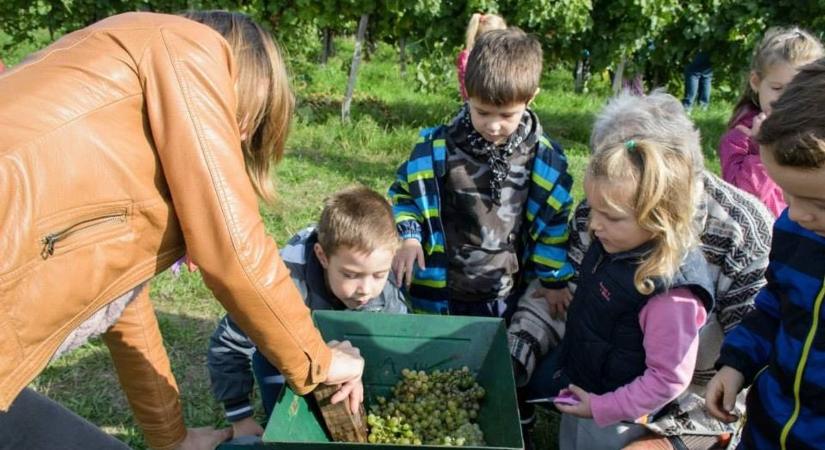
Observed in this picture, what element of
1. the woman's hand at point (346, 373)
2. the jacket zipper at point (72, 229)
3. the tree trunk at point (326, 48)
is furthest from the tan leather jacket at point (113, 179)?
the tree trunk at point (326, 48)

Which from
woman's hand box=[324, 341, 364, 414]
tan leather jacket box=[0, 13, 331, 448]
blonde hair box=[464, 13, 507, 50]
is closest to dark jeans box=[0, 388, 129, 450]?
tan leather jacket box=[0, 13, 331, 448]

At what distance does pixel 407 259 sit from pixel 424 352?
38cm

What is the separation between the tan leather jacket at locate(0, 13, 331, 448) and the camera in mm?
1211

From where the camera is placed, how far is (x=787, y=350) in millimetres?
1631

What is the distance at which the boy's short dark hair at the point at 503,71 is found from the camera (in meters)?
2.40

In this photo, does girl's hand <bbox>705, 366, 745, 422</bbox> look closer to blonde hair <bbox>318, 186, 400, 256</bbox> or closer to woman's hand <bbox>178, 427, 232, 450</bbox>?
blonde hair <bbox>318, 186, 400, 256</bbox>

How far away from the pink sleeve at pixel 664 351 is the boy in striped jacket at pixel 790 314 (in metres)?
0.09

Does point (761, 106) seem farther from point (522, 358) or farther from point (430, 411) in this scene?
point (430, 411)

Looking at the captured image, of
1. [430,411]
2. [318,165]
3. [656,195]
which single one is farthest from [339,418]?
[318,165]

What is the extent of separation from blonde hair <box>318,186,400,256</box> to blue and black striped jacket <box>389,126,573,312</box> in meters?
0.33

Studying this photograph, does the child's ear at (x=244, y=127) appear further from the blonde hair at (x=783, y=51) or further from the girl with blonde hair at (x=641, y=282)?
the blonde hair at (x=783, y=51)

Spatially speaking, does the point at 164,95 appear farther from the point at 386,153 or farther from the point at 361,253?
the point at 386,153

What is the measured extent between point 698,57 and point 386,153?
445cm

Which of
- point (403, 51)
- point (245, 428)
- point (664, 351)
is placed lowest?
point (403, 51)
